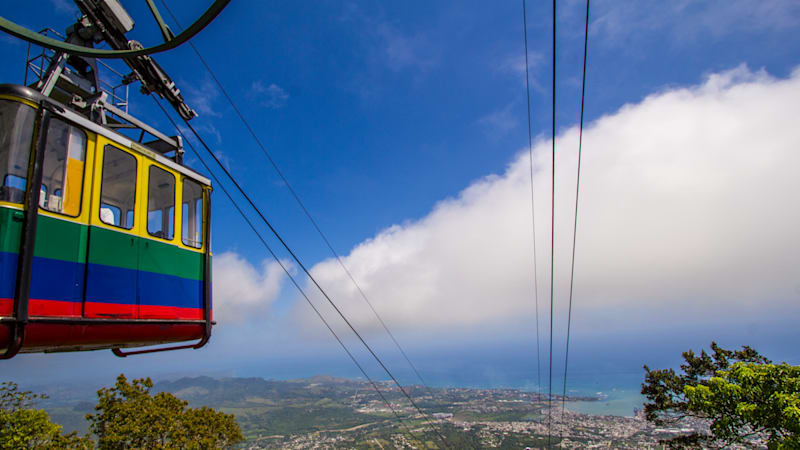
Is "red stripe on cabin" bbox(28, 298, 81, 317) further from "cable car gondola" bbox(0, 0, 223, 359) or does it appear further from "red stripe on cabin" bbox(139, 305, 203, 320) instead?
"red stripe on cabin" bbox(139, 305, 203, 320)

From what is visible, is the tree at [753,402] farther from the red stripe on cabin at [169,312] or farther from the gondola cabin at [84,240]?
the gondola cabin at [84,240]

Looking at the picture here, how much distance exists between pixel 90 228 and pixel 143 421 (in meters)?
14.2

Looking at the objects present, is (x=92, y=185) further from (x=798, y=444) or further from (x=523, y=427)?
(x=523, y=427)

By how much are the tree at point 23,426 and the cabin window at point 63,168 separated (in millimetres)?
13398

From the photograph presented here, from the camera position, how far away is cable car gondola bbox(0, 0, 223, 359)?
2.90 m

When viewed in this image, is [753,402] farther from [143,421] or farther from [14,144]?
[143,421]

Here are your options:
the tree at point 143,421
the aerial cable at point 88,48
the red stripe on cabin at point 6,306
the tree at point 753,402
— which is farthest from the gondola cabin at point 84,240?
the tree at point 753,402

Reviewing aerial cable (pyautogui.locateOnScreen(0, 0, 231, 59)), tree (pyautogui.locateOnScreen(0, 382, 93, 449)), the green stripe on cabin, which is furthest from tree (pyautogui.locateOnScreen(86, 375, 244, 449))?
aerial cable (pyautogui.locateOnScreen(0, 0, 231, 59))

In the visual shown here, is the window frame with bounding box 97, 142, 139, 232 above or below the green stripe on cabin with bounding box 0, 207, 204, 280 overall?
above

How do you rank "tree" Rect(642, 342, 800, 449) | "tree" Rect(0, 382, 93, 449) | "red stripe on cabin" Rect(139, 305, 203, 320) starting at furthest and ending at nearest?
"tree" Rect(0, 382, 93, 449)
"tree" Rect(642, 342, 800, 449)
"red stripe on cabin" Rect(139, 305, 203, 320)

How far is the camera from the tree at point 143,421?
13109mm

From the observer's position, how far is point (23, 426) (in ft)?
37.0

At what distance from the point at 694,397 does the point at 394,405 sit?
128 meters

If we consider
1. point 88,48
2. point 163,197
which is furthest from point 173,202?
point 88,48
